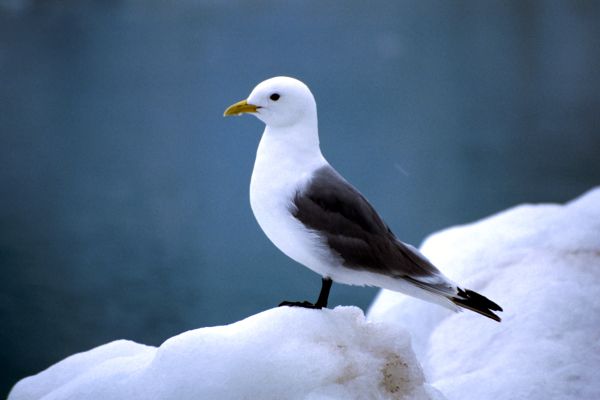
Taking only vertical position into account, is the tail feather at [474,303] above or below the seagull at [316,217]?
below

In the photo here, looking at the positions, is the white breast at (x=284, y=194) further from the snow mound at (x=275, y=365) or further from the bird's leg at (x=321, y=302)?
the snow mound at (x=275, y=365)

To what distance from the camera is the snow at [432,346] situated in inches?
96.1

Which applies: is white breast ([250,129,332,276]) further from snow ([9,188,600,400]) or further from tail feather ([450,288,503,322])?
tail feather ([450,288,503,322])

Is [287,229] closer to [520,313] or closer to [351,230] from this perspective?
[351,230]

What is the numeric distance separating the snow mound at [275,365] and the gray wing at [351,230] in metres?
0.26

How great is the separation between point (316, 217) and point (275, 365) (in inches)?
23.8

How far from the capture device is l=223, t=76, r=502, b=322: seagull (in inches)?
104

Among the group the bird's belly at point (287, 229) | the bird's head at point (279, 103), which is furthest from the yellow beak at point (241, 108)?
the bird's belly at point (287, 229)

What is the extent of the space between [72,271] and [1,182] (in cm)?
289

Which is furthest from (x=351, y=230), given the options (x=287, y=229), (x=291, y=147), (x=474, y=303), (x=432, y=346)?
(x=432, y=346)

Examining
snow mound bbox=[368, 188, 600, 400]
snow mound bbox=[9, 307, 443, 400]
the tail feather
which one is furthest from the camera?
snow mound bbox=[368, 188, 600, 400]

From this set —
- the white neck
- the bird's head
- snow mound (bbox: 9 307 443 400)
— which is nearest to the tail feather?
snow mound (bbox: 9 307 443 400)

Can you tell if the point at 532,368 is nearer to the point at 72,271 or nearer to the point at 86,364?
the point at 86,364

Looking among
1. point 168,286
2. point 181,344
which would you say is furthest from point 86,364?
point 168,286
